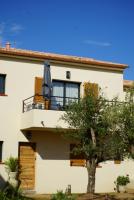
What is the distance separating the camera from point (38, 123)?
22.0 m

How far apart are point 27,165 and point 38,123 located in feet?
9.34

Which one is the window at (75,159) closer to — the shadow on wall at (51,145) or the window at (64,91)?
the shadow on wall at (51,145)

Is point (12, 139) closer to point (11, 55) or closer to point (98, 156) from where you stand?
point (11, 55)

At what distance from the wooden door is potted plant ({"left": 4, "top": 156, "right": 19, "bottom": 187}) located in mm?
798

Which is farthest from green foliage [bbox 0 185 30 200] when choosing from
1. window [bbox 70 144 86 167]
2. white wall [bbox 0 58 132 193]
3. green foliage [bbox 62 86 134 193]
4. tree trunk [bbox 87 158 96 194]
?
window [bbox 70 144 86 167]

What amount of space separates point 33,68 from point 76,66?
2.72 m

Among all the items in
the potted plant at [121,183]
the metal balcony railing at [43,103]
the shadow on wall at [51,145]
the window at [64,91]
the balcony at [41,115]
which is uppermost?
the window at [64,91]

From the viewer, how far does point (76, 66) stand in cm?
2547

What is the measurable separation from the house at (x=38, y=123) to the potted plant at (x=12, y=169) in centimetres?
36

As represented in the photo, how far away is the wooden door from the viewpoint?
Answer: 76.2 feet

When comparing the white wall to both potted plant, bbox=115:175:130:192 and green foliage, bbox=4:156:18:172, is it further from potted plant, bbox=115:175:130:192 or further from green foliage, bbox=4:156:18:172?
potted plant, bbox=115:175:130:192

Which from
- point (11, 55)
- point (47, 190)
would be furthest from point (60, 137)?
point (11, 55)

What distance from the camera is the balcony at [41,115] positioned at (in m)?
22.0

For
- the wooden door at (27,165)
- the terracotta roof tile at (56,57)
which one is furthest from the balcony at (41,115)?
the terracotta roof tile at (56,57)
